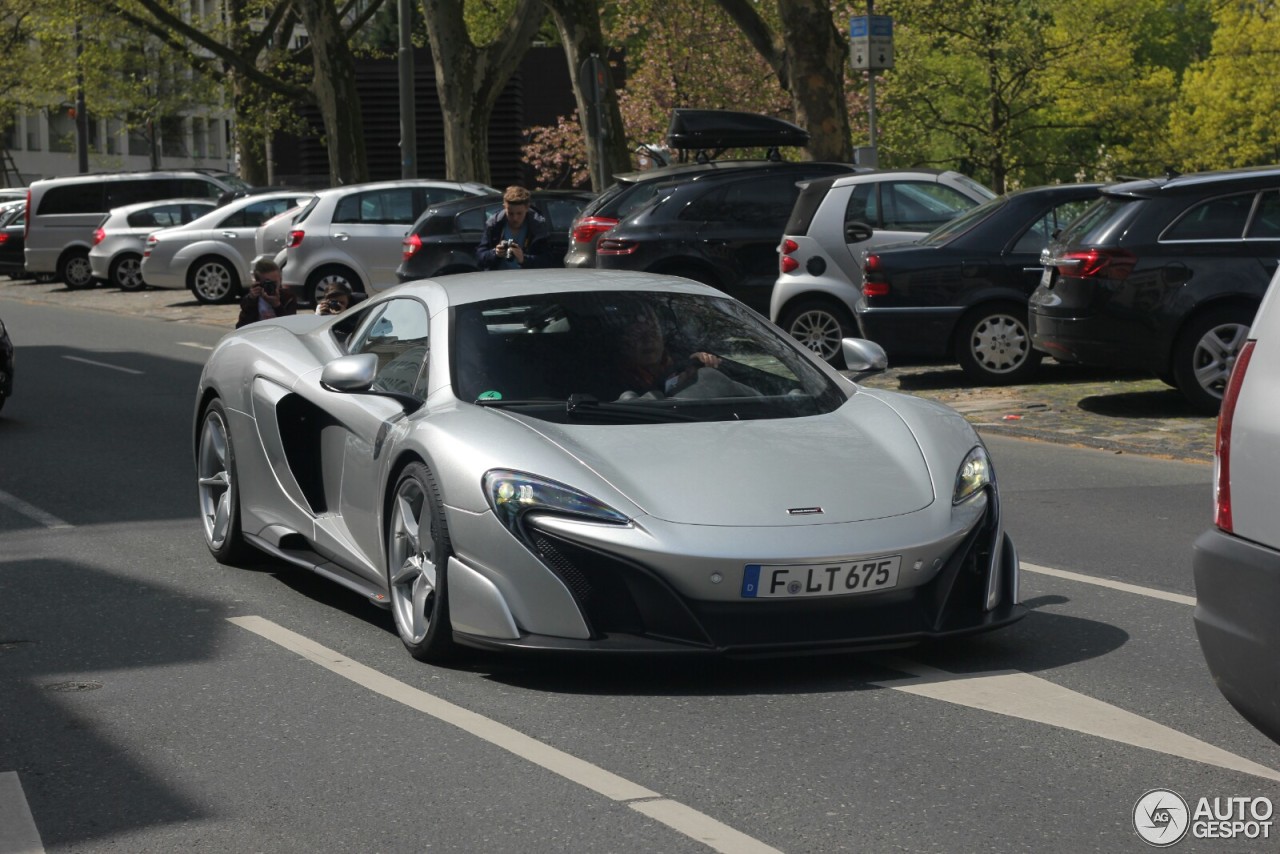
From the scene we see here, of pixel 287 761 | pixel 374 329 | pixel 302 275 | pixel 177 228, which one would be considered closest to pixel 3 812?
pixel 287 761

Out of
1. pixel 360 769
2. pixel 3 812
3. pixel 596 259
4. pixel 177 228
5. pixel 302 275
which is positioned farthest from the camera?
pixel 177 228

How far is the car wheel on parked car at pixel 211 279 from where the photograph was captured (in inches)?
1162

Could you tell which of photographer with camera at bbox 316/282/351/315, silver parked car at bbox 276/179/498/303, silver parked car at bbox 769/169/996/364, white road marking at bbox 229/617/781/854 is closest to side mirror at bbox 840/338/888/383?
white road marking at bbox 229/617/781/854

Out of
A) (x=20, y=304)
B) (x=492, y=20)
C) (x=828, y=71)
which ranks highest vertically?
(x=492, y=20)

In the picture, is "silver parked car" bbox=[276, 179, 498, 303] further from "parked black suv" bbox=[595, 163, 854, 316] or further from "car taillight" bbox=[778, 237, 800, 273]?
"car taillight" bbox=[778, 237, 800, 273]

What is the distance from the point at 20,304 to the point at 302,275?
822 centimetres

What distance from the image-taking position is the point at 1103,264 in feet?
43.1

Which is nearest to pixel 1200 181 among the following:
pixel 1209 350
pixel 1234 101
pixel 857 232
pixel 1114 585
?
pixel 1209 350

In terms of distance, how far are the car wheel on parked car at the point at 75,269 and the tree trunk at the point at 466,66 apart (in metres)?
7.60

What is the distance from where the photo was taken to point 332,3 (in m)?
36.2

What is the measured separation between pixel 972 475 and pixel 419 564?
5.99 ft

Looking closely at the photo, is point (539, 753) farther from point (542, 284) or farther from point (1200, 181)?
point (1200, 181)

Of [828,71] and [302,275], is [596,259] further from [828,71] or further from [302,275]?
[302,275]

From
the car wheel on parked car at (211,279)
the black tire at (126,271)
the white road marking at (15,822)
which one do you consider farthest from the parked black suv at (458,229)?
the white road marking at (15,822)
